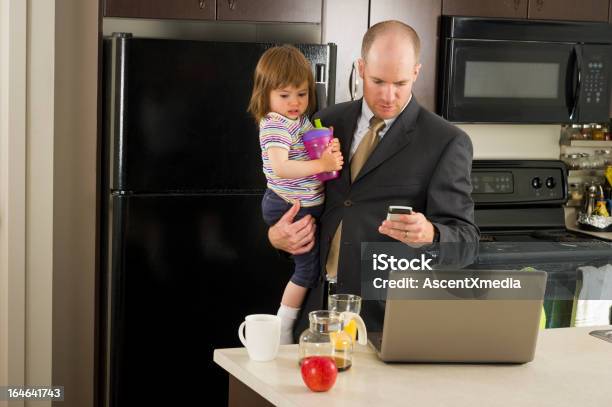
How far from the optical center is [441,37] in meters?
3.54

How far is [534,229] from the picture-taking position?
3918 mm

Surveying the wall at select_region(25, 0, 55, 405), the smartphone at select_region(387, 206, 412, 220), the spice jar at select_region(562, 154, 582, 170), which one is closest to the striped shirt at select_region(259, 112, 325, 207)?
the smartphone at select_region(387, 206, 412, 220)

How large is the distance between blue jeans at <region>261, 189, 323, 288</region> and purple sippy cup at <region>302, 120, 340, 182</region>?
0.15m

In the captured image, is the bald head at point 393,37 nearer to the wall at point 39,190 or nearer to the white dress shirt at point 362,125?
the white dress shirt at point 362,125

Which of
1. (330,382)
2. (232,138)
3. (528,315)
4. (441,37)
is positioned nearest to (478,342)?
(528,315)

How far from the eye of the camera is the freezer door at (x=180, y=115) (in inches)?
119

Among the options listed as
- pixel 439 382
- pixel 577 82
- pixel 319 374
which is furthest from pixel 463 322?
pixel 577 82

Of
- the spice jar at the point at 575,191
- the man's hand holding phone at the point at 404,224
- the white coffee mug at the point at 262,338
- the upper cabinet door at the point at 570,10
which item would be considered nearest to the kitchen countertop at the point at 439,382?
the white coffee mug at the point at 262,338

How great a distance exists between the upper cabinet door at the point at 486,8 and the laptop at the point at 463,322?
184cm

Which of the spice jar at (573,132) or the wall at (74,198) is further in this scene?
the spice jar at (573,132)

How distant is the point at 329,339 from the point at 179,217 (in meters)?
1.36

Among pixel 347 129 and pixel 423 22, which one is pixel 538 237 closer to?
pixel 423 22

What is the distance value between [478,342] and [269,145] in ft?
2.85

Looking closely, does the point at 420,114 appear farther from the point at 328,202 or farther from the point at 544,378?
the point at 544,378
